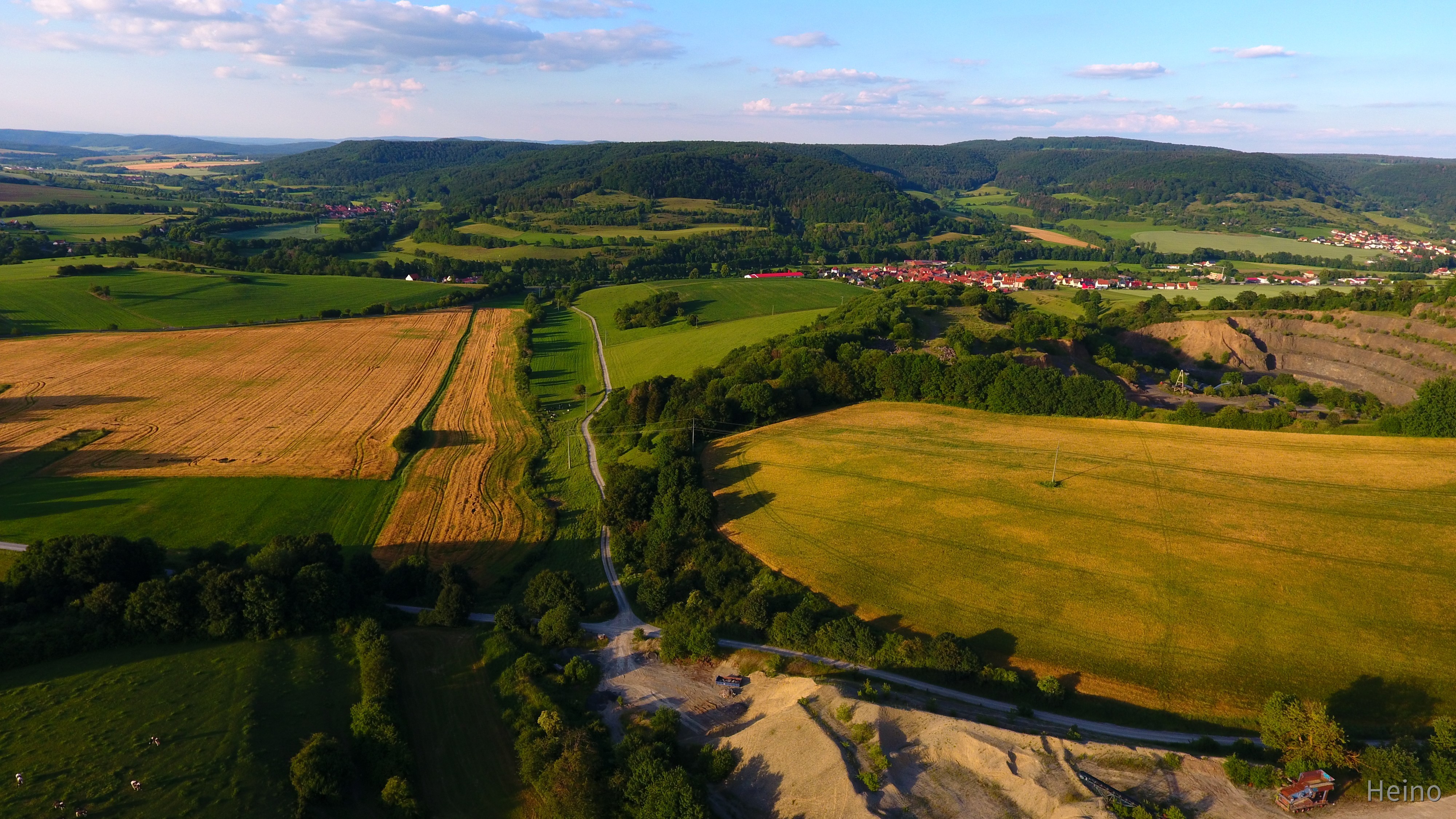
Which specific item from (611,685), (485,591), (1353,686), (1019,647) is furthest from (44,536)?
(1353,686)

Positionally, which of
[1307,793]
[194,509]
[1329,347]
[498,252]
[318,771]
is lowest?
[194,509]

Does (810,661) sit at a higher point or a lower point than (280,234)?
lower

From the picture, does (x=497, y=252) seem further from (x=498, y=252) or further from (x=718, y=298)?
(x=718, y=298)

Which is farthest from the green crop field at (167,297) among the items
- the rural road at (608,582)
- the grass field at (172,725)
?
the grass field at (172,725)

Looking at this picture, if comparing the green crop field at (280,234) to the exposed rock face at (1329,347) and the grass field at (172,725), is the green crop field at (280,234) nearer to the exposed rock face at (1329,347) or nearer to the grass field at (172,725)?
the grass field at (172,725)

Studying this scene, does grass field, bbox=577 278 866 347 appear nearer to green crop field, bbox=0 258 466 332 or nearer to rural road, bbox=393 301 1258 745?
green crop field, bbox=0 258 466 332

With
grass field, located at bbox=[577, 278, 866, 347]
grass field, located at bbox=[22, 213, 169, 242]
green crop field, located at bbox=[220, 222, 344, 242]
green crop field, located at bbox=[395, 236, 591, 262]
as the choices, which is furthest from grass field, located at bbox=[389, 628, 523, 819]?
grass field, located at bbox=[22, 213, 169, 242]

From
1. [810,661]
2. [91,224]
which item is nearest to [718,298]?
[810,661]

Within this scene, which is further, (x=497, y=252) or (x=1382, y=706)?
(x=497, y=252)
